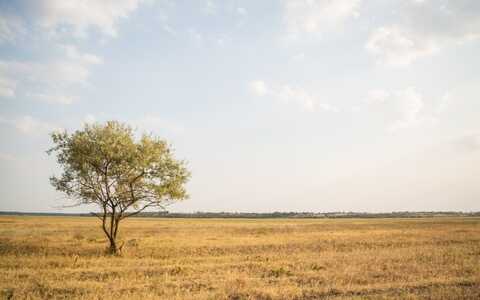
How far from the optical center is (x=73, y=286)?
53.5 feet

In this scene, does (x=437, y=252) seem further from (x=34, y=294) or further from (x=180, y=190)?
(x=34, y=294)

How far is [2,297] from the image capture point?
14500mm

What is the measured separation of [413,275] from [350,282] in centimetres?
419

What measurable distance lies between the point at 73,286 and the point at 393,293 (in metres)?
13.5

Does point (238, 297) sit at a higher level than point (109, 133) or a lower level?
lower

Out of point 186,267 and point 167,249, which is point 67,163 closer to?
point 167,249

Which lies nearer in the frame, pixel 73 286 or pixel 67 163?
pixel 73 286

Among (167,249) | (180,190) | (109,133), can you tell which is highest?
(109,133)

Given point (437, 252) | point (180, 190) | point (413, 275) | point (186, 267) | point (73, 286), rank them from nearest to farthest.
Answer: point (73, 286), point (413, 275), point (186, 267), point (437, 252), point (180, 190)

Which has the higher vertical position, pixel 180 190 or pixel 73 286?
pixel 180 190

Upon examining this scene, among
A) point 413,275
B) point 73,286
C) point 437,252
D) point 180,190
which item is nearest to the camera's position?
point 73,286

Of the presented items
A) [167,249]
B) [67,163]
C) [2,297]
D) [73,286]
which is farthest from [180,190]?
[2,297]

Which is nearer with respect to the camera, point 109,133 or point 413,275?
point 413,275

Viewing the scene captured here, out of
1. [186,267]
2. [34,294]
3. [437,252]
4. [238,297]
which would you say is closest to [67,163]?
[186,267]
